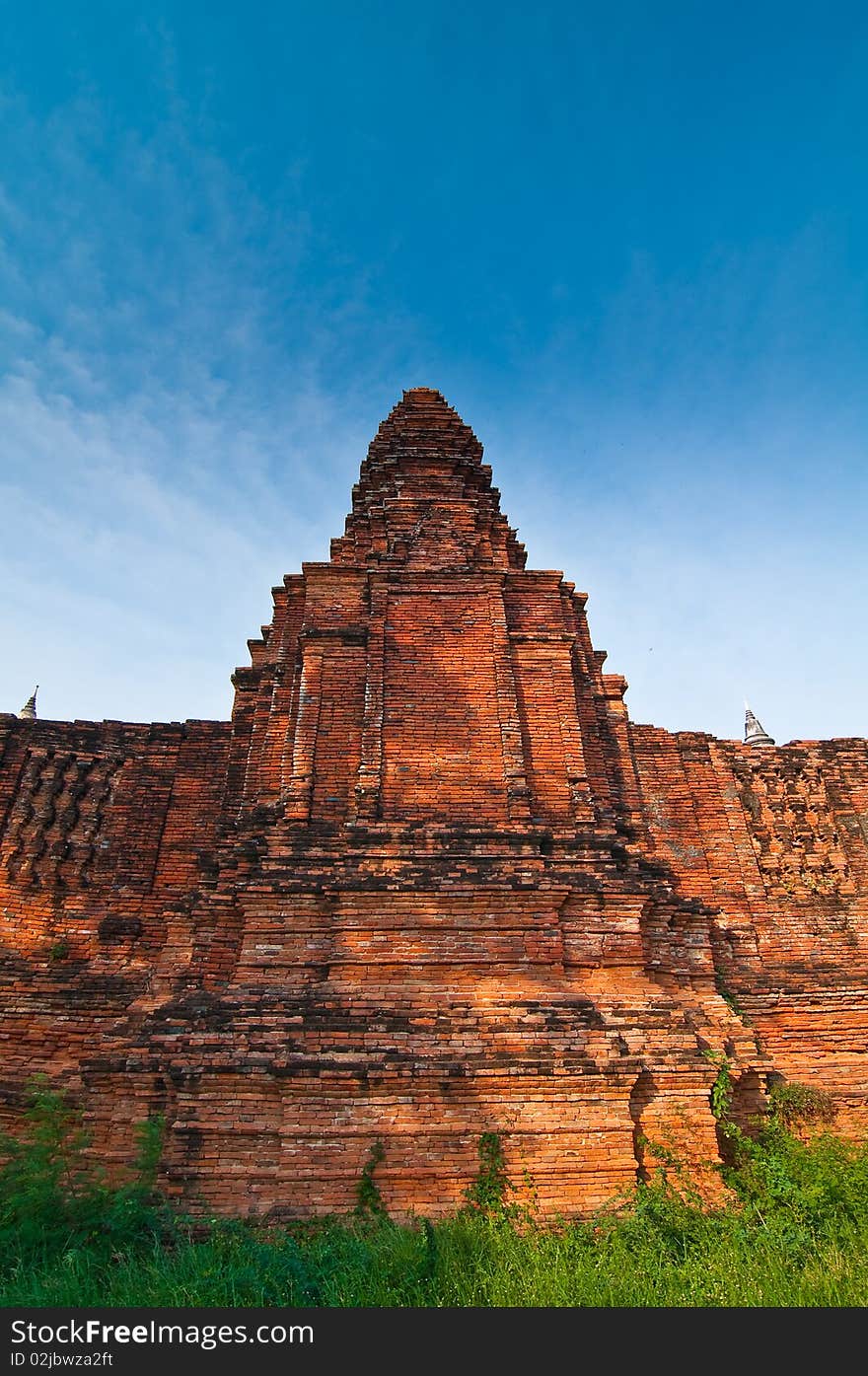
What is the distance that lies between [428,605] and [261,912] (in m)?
4.42

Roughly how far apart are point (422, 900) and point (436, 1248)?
2905mm

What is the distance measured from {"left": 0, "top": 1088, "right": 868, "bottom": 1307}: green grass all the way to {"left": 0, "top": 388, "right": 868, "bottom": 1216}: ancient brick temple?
31cm

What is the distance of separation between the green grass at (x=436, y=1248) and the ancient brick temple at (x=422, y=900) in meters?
0.31

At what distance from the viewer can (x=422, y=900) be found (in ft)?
25.3

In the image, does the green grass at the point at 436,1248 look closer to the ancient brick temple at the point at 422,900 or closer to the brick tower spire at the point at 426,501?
the ancient brick temple at the point at 422,900

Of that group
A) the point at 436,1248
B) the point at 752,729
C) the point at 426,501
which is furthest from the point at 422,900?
the point at 752,729

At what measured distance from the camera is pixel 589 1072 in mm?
6688

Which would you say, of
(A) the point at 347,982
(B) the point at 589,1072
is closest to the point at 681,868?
(B) the point at 589,1072

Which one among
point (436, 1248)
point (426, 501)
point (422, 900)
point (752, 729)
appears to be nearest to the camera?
point (436, 1248)

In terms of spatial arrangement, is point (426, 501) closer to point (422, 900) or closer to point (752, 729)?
point (422, 900)

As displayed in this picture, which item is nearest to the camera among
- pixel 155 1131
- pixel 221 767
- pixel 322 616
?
pixel 155 1131

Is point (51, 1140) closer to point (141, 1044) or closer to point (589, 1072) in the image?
point (141, 1044)

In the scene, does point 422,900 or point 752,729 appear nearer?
point 422,900

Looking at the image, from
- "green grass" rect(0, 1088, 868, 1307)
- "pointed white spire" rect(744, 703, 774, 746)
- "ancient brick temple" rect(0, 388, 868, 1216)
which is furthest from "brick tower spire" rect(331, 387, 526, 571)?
"pointed white spire" rect(744, 703, 774, 746)
